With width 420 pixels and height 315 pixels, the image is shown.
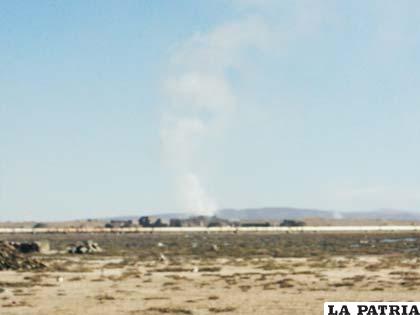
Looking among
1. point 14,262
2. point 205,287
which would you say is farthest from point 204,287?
point 14,262

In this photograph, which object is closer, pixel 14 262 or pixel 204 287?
pixel 204 287

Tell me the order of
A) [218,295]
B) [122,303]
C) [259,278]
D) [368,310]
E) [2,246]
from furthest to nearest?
[2,246] → [259,278] → [218,295] → [122,303] → [368,310]

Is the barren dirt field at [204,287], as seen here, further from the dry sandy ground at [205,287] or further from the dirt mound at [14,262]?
the dirt mound at [14,262]

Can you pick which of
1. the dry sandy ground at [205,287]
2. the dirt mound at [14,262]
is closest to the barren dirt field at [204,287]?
the dry sandy ground at [205,287]

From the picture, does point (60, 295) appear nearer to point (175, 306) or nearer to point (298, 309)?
point (175, 306)

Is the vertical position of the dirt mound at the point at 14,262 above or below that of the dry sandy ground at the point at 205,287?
above

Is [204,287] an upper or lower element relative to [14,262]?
lower

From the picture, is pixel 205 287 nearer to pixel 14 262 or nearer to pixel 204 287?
pixel 204 287

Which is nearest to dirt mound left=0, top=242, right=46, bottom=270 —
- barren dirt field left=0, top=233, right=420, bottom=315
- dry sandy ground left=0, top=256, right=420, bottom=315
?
barren dirt field left=0, top=233, right=420, bottom=315

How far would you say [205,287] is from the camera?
3941 cm

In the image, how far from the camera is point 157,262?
61.0m

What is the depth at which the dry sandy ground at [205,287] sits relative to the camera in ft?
104

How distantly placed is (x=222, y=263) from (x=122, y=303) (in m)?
25.8

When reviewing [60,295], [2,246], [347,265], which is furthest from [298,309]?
[2,246]
